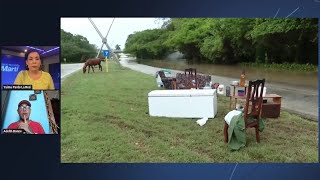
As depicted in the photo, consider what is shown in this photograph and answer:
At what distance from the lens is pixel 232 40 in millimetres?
5707

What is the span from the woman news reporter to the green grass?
0.19m

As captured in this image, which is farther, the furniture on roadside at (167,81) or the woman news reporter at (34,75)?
the furniture on roadside at (167,81)

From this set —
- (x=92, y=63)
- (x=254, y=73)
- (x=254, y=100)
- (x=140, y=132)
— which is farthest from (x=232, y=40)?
(x=92, y=63)

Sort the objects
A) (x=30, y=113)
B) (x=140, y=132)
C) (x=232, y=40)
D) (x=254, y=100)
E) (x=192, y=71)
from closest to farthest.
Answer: (x=254, y=100)
(x=30, y=113)
(x=140, y=132)
(x=192, y=71)
(x=232, y=40)

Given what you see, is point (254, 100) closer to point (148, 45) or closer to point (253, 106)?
point (253, 106)

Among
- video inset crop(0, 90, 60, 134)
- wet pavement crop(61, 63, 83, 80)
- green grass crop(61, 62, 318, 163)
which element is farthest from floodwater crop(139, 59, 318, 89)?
video inset crop(0, 90, 60, 134)

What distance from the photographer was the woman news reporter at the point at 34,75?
522 centimetres

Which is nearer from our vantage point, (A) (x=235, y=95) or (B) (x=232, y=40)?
(A) (x=235, y=95)

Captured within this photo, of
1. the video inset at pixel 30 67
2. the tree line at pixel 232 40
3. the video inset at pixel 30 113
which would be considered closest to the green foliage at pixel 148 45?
the tree line at pixel 232 40

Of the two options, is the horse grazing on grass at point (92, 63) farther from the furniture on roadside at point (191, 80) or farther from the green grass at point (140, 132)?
the furniture on roadside at point (191, 80)

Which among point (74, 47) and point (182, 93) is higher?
point (74, 47)

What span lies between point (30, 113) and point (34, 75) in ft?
1.33

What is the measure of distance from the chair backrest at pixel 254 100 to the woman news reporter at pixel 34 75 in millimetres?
2019

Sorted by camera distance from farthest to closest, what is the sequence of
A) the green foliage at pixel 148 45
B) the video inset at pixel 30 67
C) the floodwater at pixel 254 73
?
1. the green foliage at pixel 148 45
2. the floodwater at pixel 254 73
3. the video inset at pixel 30 67
